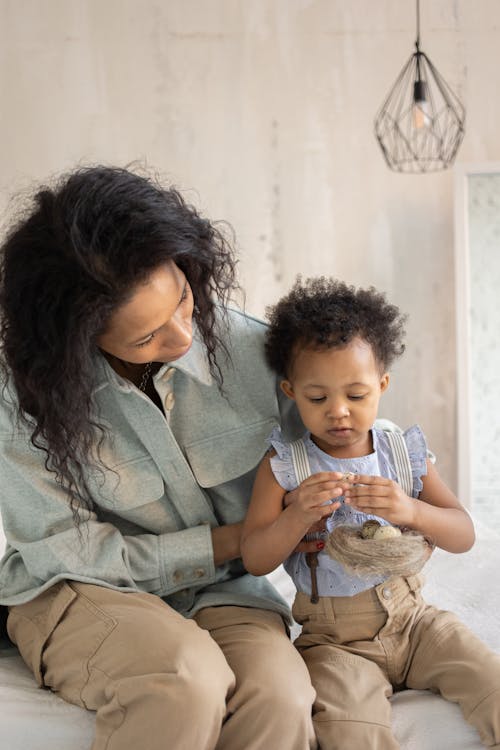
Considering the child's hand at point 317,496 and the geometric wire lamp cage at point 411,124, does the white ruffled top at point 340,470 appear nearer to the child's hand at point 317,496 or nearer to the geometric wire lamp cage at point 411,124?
the child's hand at point 317,496

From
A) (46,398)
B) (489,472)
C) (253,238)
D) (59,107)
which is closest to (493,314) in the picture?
(489,472)

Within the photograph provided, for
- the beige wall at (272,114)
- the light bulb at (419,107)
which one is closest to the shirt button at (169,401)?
the light bulb at (419,107)

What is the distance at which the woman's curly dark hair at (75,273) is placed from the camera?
137cm

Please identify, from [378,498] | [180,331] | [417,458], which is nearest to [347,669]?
[378,498]

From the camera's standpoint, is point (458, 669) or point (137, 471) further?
point (137, 471)

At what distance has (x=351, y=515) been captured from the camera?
5.17ft

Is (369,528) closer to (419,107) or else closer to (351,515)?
(351,515)

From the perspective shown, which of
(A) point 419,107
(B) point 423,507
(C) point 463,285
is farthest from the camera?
(C) point 463,285

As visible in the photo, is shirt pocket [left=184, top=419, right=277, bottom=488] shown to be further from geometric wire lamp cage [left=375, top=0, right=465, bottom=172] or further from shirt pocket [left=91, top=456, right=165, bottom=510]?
geometric wire lamp cage [left=375, top=0, right=465, bottom=172]

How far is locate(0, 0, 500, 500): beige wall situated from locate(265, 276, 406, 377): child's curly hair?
184 cm

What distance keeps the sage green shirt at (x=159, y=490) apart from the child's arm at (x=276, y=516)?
0.10 m

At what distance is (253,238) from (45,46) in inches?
40.6

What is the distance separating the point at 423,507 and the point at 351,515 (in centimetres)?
13

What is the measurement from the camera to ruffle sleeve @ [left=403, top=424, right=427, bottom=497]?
161cm
